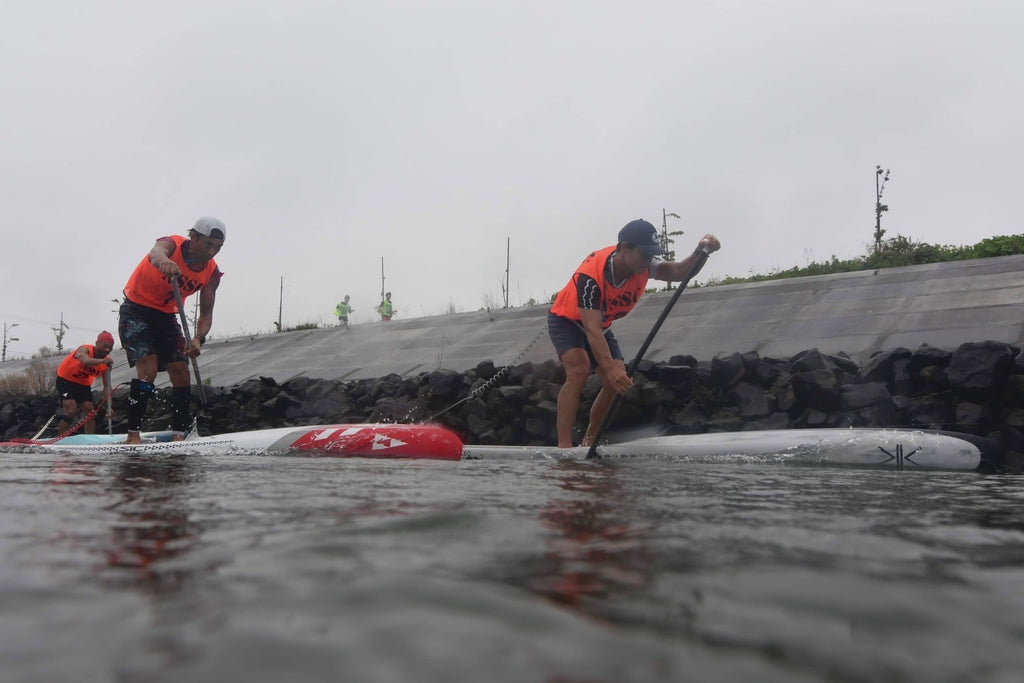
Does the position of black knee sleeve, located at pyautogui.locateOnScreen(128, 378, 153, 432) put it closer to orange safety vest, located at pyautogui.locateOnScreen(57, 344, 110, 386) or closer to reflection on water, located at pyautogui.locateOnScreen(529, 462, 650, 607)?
orange safety vest, located at pyautogui.locateOnScreen(57, 344, 110, 386)

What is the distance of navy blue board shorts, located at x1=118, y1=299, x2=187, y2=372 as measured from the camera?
20.1 ft

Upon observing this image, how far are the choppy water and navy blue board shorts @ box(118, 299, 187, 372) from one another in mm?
4588

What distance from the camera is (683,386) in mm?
8062

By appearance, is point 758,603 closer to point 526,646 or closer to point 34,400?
point 526,646

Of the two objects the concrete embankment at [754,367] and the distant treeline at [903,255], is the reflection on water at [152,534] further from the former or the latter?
the distant treeline at [903,255]

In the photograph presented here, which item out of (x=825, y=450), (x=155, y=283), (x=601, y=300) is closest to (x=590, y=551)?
(x=825, y=450)

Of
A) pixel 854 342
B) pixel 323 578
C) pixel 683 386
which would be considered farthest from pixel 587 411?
pixel 323 578

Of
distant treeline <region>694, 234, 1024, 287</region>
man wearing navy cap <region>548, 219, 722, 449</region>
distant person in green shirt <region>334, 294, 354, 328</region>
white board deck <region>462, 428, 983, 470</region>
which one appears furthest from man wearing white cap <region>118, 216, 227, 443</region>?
distant person in green shirt <region>334, 294, 354, 328</region>

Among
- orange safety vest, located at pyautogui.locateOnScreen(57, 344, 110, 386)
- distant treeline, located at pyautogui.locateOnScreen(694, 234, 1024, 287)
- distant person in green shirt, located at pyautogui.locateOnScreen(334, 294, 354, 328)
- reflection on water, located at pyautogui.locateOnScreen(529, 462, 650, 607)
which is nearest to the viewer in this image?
reflection on water, located at pyautogui.locateOnScreen(529, 462, 650, 607)

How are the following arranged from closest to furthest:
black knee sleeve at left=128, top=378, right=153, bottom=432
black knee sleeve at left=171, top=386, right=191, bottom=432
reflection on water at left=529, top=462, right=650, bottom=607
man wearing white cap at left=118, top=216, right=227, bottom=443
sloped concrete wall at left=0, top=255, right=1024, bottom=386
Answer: reflection on water at left=529, top=462, right=650, bottom=607 → man wearing white cap at left=118, top=216, right=227, bottom=443 → black knee sleeve at left=128, top=378, right=153, bottom=432 → black knee sleeve at left=171, top=386, right=191, bottom=432 → sloped concrete wall at left=0, top=255, right=1024, bottom=386

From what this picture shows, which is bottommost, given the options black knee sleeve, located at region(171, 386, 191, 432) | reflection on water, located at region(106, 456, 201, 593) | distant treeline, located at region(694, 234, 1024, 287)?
reflection on water, located at region(106, 456, 201, 593)

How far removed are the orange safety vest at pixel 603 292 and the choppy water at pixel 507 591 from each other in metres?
3.95

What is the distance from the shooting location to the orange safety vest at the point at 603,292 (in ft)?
19.1

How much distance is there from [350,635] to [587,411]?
7.80 m
